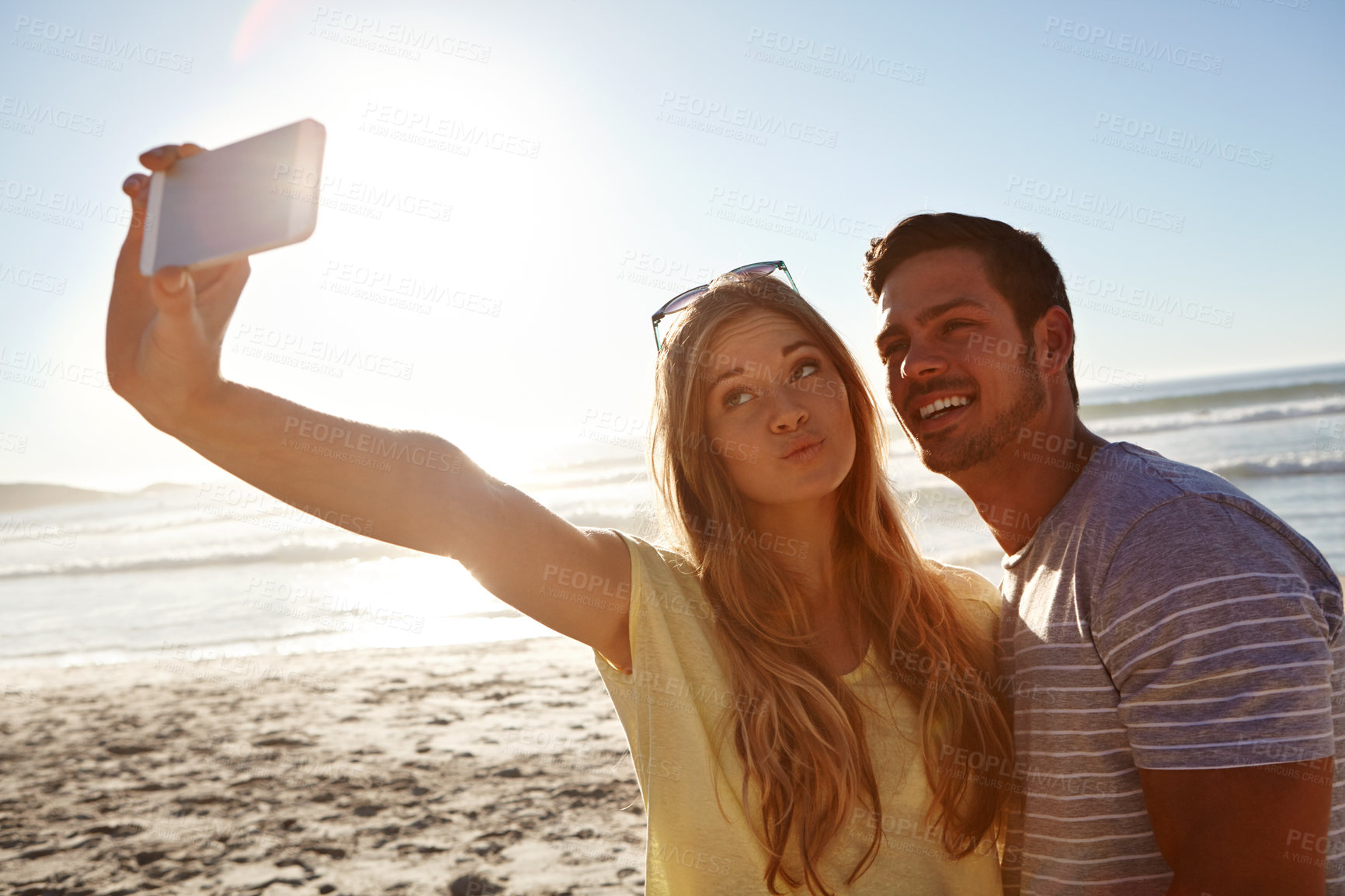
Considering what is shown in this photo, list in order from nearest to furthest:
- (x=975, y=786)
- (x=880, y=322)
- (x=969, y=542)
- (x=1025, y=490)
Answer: (x=975, y=786) < (x=1025, y=490) < (x=880, y=322) < (x=969, y=542)

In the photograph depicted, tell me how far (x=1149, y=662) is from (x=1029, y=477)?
822 millimetres

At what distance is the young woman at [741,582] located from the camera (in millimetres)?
1830

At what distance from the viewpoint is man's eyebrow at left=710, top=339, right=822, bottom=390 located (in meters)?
2.90

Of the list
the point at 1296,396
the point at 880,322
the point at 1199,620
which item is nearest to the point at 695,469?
the point at 880,322

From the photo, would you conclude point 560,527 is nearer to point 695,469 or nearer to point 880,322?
point 695,469

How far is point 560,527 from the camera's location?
90.3 inches

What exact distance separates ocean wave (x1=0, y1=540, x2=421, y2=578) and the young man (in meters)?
16.5

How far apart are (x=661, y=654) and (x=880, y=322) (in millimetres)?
1636

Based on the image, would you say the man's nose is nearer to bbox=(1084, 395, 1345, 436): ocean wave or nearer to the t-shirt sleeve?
the t-shirt sleeve

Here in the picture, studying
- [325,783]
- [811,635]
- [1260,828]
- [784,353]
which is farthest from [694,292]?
[325,783]

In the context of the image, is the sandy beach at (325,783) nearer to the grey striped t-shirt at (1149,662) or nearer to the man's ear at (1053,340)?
the grey striped t-shirt at (1149,662)

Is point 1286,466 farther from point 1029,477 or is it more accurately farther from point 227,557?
point 227,557

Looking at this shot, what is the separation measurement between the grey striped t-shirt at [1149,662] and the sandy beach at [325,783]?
3.03 m

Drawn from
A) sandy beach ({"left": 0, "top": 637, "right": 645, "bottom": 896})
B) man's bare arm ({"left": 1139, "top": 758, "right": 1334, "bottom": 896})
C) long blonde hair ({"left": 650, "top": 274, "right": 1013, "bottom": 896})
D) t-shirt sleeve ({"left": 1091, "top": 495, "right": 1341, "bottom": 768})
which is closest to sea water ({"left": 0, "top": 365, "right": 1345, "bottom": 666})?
long blonde hair ({"left": 650, "top": 274, "right": 1013, "bottom": 896})
